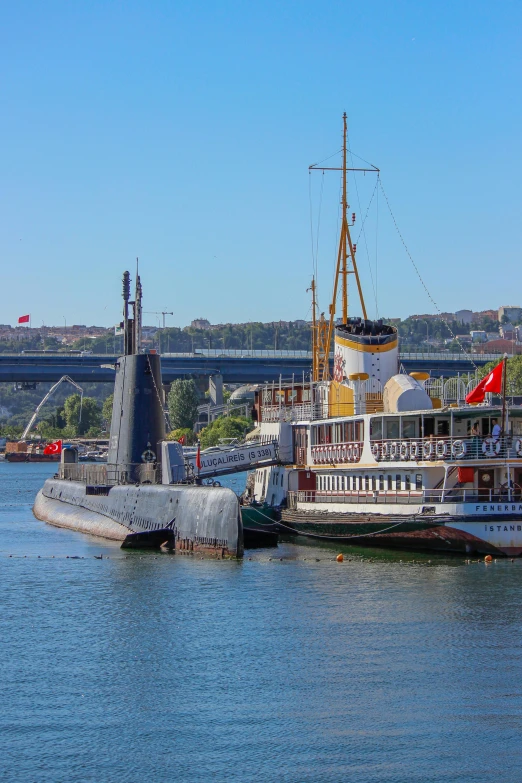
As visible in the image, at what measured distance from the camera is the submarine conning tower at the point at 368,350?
50562mm

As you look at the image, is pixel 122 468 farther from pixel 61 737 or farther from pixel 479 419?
pixel 61 737

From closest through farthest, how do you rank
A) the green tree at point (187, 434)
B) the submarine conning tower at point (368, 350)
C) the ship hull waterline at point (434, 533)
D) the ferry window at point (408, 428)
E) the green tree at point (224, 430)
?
the ship hull waterline at point (434, 533)
the ferry window at point (408, 428)
the submarine conning tower at point (368, 350)
the green tree at point (224, 430)
the green tree at point (187, 434)

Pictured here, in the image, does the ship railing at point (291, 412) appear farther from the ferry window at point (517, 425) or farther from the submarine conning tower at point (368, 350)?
the ferry window at point (517, 425)

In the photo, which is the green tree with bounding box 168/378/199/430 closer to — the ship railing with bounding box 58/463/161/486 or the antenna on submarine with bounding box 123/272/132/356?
the ship railing with bounding box 58/463/161/486

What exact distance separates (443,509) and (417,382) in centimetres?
724

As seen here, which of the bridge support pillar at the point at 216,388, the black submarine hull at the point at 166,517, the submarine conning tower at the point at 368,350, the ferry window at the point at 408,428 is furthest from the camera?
the bridge support pillar at the point at 216,388

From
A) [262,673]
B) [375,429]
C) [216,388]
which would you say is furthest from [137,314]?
[216,388]

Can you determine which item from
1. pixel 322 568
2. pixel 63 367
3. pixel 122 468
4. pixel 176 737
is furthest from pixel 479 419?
pixel 63 367

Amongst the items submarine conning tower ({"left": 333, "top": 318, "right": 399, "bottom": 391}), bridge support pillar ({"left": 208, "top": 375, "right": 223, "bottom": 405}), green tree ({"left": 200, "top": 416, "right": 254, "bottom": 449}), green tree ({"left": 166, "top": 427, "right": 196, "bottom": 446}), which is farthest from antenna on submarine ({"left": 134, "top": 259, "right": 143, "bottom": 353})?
bridge support pillar ({"left": 208, "top": 375, "right": 223, "bottom": 405})

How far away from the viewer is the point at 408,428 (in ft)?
149

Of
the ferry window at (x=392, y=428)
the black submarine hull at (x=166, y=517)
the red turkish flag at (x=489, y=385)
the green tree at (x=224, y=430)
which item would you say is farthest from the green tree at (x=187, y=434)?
the red turkish flag at (x=489, y=385)

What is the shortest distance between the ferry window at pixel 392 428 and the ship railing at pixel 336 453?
58.2 inches

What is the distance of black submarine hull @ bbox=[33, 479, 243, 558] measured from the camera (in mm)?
42094

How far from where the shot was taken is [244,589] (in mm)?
35938
